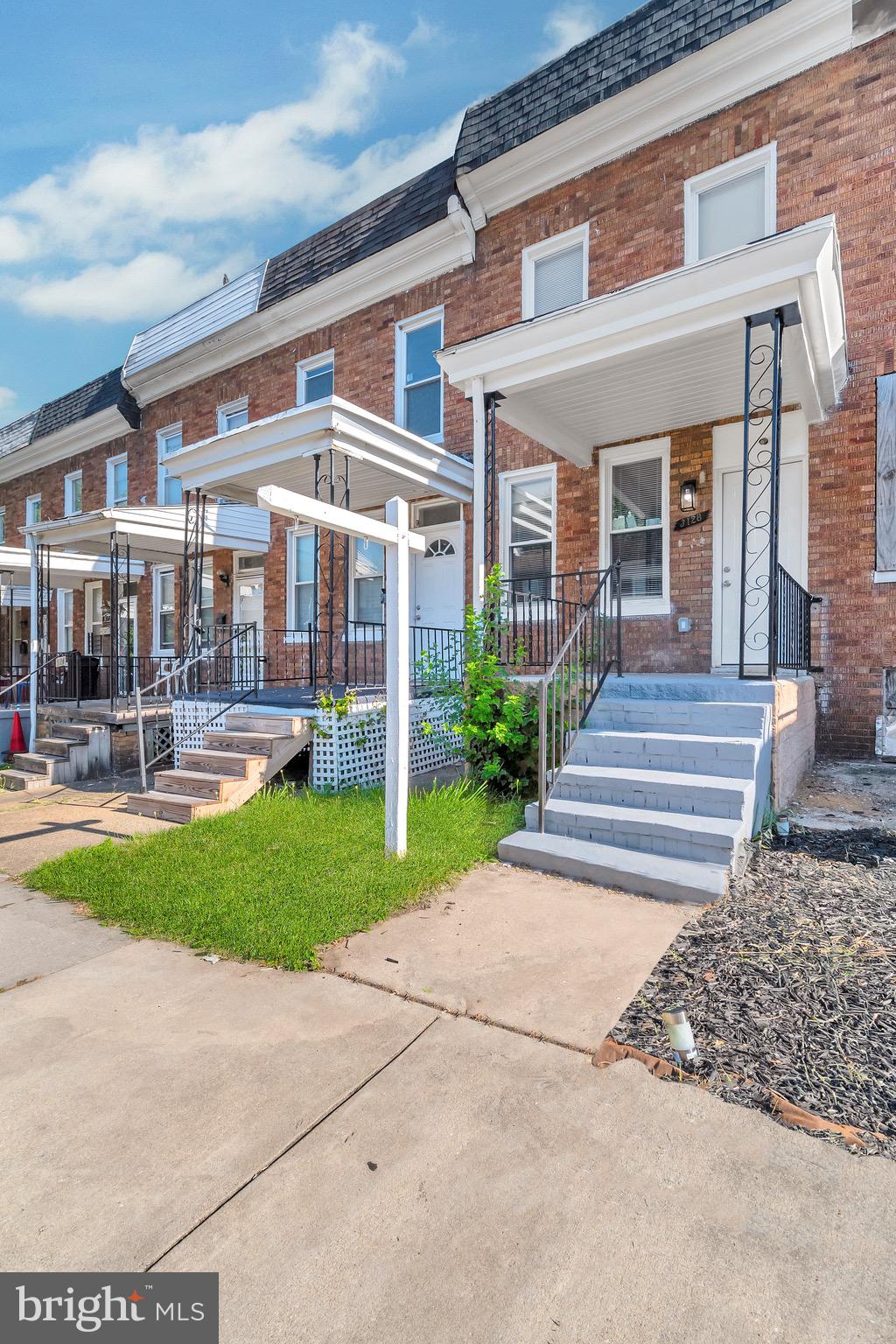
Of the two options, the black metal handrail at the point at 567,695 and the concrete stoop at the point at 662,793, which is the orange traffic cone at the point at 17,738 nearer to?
the black metal handrail at the point at 567,695

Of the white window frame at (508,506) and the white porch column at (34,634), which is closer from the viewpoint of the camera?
the white window frame at (508,506)

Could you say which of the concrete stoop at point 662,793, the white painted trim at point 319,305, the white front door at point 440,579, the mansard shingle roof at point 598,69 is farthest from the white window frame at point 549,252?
the concrete stoop at point 662,793

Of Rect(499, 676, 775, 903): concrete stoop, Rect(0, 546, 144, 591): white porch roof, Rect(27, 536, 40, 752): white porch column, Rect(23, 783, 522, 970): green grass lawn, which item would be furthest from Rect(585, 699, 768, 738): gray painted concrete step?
Rect(0, 546, 144, 591): white porch roof

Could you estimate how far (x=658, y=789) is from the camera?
4578 millimetres

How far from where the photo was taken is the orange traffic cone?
10.4 metres

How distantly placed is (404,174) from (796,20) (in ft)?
17.7

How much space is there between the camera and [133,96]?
8336 mm

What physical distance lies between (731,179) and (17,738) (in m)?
12.0

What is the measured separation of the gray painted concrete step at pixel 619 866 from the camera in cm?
376

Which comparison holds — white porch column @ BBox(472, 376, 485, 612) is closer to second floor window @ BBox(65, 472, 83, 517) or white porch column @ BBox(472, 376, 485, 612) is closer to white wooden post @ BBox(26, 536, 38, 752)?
white wooden post @ BBox(26, 536, 38, 752)

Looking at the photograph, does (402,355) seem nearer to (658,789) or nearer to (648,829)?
(658,789)


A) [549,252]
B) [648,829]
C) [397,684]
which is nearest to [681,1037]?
[648,829]

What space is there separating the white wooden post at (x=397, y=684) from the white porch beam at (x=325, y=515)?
73 mm

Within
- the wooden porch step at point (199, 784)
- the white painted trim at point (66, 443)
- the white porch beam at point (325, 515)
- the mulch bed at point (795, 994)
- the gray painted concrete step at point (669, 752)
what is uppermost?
the white painted trim at point (66, 443)
